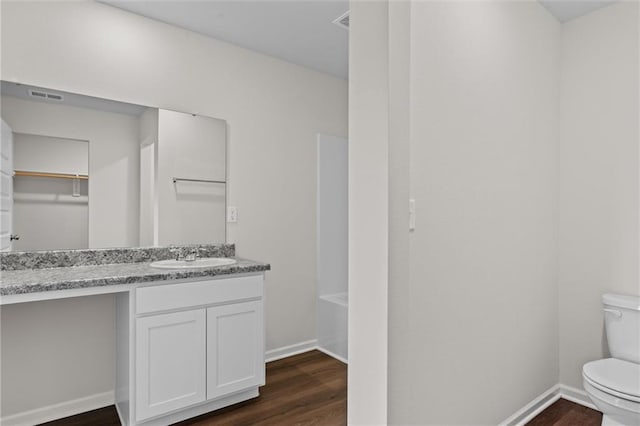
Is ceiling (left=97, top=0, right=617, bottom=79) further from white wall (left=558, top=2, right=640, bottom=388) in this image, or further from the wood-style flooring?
the wood-style flooring

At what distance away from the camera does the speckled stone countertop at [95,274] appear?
1659mm

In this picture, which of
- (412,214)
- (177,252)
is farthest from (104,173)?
(412,214)

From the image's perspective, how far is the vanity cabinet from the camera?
1916mm

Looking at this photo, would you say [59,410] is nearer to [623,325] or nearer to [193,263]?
[193,263]

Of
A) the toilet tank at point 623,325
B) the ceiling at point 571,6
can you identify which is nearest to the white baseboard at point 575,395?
the toilet tank at point 623,325

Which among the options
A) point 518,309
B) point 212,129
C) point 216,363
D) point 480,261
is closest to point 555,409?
point 518,309

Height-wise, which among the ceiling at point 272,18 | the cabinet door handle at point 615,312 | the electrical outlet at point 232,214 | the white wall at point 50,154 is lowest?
the cabinet door handle at point 615,312

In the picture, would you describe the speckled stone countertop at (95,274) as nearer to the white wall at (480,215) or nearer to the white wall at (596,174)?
the white wall at (480,215)

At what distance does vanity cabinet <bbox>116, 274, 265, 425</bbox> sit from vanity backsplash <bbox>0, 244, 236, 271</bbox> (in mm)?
344

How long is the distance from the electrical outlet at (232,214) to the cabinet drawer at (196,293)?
62 centimetres

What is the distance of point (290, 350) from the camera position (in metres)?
3.11

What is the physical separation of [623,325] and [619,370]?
265 millimetres

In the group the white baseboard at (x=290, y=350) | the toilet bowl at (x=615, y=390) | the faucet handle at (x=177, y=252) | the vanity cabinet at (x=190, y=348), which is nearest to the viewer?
the toilet bowl at (x=615, y=390)

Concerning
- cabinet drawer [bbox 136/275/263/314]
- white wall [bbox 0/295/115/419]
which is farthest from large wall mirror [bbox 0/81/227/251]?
cabinet drawer [bbox 136/275/263/314]
